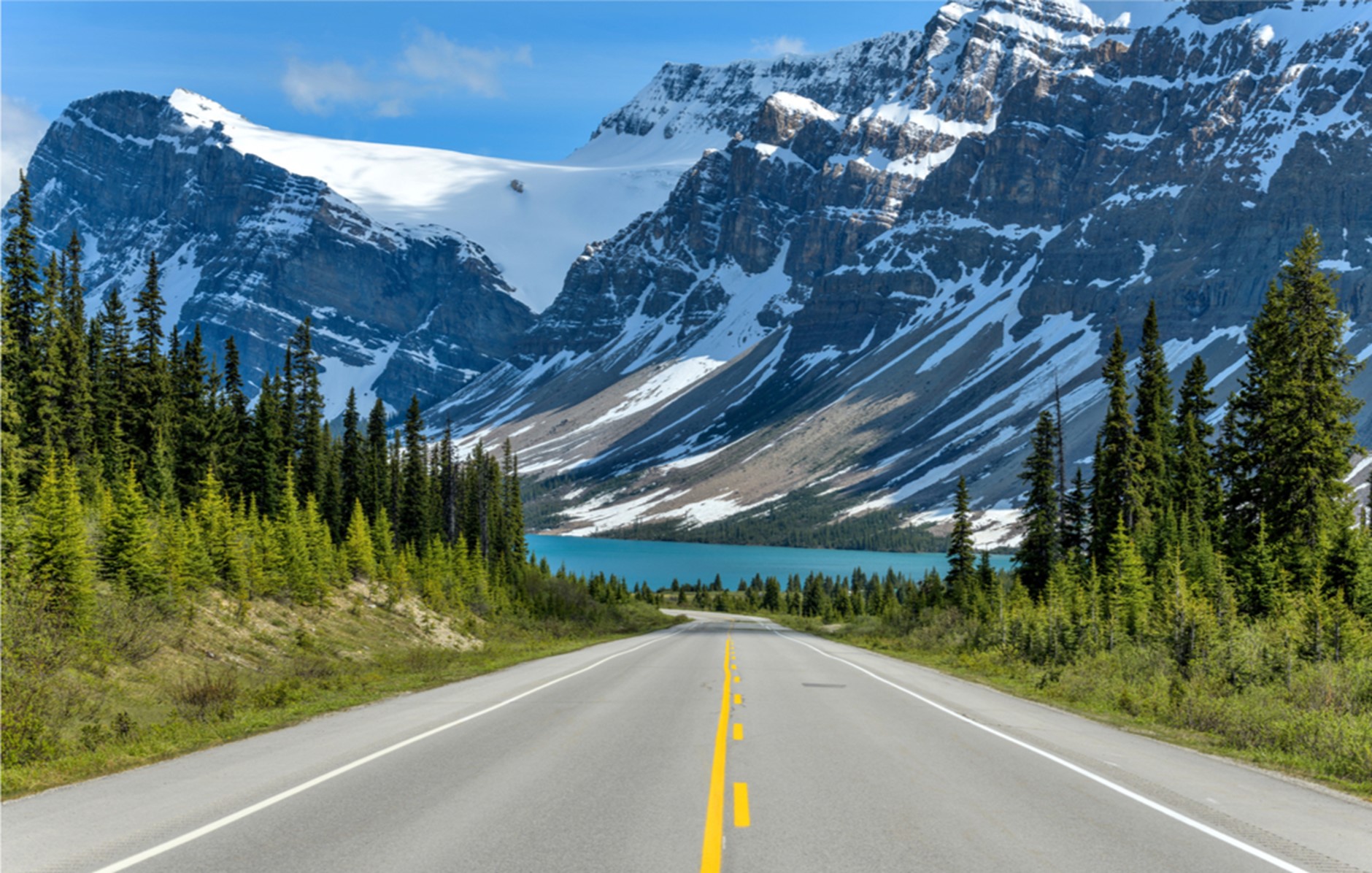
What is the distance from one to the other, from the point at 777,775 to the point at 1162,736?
9.06m

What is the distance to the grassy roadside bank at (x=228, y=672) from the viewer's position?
44.2 ft

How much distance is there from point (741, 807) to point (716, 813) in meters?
0.45

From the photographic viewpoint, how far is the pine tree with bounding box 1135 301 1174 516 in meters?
49.2

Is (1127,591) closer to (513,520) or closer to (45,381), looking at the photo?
(45,381)

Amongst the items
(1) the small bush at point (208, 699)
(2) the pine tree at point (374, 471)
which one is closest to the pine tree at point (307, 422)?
(2) the pine tree at point (374, 471)

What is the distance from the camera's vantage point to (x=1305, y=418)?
33500mm

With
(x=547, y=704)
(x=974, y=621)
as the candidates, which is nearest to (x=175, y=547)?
(x=547, y=704)

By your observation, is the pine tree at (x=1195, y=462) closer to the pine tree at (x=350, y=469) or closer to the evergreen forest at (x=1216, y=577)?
the evergreen forest at (x=1216, y=577)

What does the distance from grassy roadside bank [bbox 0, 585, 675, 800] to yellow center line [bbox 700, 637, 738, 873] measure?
23.3ft

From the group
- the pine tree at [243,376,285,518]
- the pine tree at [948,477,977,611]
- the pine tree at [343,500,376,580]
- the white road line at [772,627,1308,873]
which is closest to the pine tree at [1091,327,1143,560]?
the pine tree at [948,477,977,611]

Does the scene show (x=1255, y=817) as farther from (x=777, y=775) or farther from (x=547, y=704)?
(x=547, y=704)

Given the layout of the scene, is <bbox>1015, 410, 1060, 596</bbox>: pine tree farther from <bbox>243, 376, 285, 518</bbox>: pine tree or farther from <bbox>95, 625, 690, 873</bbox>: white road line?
<bbox>95, 625, 690, 873</bbox>: white road line

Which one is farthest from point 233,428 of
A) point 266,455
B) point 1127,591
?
point 1127,591

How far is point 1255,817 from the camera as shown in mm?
9797
